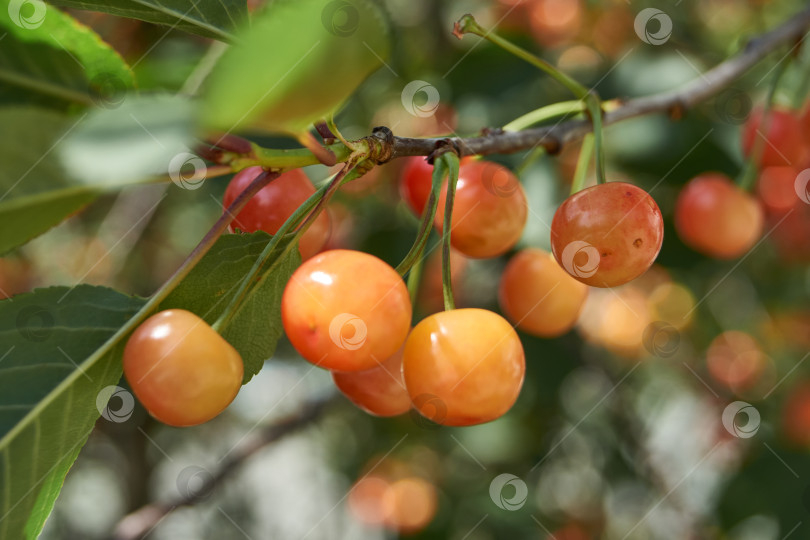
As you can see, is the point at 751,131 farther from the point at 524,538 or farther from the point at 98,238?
the point at 98,238

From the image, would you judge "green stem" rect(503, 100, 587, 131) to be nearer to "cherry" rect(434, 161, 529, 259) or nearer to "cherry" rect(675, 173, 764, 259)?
"cherry" rect(434, 161, 529, 259)

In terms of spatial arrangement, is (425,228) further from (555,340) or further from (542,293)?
(555,340)

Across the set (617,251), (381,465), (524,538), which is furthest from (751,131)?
(381,465)

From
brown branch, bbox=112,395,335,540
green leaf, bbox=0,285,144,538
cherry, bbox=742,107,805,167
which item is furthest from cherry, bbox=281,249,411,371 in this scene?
brown branch, bbox=112,395,335,540

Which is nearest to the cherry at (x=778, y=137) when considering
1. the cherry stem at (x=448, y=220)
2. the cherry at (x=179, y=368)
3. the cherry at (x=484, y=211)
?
the cherry at (x=484, y=211)

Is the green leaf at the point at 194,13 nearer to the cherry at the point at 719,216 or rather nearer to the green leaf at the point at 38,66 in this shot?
the green leaf at the point at 38,66
